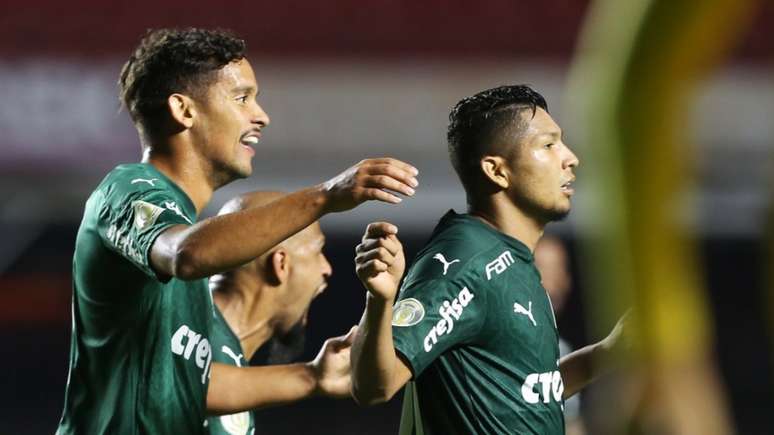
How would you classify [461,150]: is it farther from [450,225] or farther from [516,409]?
[516,409]

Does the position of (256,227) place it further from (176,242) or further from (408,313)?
(408,313)

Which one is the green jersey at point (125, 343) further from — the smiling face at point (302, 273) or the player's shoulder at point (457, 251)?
the smiling face at point (302, 273)

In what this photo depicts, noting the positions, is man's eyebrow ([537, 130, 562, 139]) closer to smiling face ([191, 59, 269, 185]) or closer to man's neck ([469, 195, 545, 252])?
man's neck ([469, 195, 545, 252])

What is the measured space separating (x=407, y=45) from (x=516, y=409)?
34.1 feet

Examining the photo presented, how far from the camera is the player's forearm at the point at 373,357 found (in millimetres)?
Answer: 2943

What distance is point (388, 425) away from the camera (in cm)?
1223

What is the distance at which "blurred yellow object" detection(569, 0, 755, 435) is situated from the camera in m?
0.83

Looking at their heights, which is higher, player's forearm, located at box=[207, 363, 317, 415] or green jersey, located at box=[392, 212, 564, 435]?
green jersey, located at box=[392, 212, 564, 435]

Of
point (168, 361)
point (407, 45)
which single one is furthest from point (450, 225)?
point (407, 45)

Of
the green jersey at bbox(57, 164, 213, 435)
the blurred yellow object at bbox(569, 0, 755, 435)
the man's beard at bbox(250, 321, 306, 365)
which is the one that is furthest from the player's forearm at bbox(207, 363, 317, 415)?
the blurred yellow object at bbox(569, 0, 755, 435)

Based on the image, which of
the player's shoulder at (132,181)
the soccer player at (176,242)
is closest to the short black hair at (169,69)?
the soccer player at (176,242)

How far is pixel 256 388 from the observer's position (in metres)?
3.55

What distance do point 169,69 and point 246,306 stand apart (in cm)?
124

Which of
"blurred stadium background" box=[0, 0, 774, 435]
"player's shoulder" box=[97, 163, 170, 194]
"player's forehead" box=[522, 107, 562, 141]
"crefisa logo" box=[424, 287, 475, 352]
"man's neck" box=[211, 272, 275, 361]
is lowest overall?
"blurred stadium background" box=[0, 0, 774, 435]
